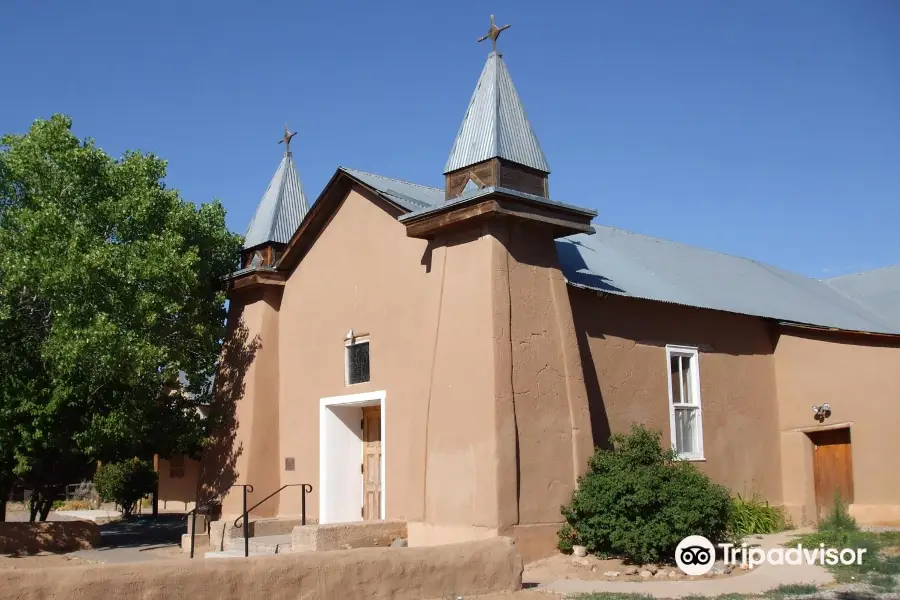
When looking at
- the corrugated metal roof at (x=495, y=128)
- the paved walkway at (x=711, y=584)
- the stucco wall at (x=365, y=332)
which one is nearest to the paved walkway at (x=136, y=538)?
the stucco wall at (x=365, y=332)

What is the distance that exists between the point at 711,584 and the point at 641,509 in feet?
4.42

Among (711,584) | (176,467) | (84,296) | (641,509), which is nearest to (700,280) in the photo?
(641,509)

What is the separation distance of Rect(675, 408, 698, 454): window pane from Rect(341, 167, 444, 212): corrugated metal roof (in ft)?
18.5

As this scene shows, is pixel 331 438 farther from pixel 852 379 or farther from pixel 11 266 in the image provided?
pixel 852 379

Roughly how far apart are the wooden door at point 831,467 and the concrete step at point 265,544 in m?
9.76

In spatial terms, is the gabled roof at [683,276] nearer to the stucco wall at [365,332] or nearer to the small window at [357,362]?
the stucco wall at [365,332]

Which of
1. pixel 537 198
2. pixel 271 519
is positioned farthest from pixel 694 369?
pixel 271 519

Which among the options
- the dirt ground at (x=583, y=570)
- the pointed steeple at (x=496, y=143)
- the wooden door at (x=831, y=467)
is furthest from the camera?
the wooden door at (x=831, y=467)

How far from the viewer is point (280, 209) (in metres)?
18.4

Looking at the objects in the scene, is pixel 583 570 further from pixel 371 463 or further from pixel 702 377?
pixel 702 377

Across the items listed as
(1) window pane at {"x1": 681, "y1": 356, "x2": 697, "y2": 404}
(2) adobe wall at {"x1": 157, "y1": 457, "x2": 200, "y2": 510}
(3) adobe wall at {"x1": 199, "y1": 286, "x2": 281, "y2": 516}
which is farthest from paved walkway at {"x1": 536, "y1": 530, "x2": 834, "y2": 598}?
(2) adobe wall at {"x1": 157, "y1": 457, "x2": 200, "y2": 510}

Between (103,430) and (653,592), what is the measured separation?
945cm

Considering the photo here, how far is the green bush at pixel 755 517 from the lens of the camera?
1537 cm

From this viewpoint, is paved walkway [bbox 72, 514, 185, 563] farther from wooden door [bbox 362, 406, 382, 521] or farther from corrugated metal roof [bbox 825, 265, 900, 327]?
corrugated metal roof [bbox 825, 265, 900, 327]
